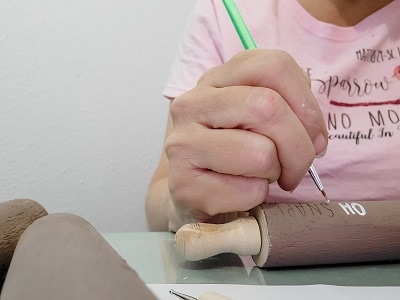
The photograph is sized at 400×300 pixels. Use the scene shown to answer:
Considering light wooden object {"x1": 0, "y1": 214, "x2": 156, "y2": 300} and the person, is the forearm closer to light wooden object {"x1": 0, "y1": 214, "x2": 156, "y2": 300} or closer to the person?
the person

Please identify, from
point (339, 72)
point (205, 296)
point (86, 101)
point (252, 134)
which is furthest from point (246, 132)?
point (86, 101)

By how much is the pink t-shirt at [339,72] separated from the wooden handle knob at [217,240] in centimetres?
16

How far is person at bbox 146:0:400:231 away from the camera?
0.41 meters

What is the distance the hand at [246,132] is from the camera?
0.40 m

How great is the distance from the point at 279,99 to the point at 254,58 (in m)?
0.04

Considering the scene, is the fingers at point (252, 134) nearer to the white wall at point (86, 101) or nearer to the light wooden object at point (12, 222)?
the light wooden object at point (12, 222)

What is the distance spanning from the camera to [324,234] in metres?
0.40

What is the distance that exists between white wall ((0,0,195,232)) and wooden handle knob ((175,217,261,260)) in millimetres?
479

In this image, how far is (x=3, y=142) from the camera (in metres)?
0.82

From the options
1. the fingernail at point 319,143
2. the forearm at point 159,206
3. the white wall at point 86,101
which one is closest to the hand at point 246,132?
the fingernail at point 319,143

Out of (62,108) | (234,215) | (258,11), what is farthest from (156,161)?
(234,215)

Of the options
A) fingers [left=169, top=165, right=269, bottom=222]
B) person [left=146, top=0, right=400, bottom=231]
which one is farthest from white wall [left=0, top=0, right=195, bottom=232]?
fingers [left=169, top=165, right=269, bottom=222]

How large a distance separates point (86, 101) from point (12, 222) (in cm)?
53

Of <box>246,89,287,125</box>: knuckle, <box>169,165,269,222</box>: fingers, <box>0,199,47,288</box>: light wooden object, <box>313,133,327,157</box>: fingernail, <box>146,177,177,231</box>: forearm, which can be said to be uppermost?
<box>246,89,287,125</box>: knuckle
